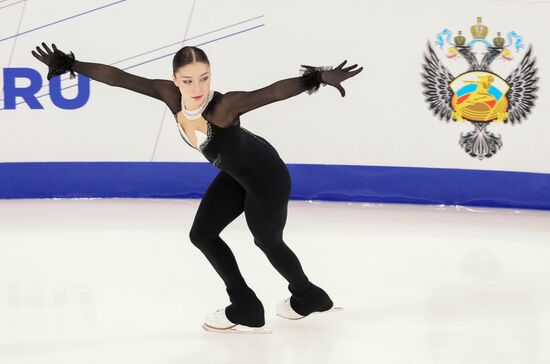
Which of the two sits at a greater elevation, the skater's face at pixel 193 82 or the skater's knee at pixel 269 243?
the skater's face at pixel 193 82

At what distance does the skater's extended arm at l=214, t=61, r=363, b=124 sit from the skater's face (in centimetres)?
10

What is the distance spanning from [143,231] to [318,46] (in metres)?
1.97

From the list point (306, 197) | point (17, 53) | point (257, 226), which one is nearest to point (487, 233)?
point (306, 197)

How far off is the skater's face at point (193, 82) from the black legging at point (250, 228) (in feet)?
1.30

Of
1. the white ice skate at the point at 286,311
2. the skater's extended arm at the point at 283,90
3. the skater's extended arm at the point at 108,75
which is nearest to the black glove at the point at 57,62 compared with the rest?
the skater's extended arm at the point at 108,75

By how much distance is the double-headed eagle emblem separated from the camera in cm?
654

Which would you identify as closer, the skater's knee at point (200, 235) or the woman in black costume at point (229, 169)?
the woman in black costume at point (229, 169)

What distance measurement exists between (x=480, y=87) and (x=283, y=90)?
380cm

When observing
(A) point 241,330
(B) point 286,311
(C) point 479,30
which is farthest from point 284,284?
(C) point 479,30

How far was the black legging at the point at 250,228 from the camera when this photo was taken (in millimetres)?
3617

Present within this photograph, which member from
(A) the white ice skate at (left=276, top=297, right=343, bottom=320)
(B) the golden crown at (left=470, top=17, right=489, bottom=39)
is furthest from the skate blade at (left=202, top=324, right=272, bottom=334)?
(B) the golden crown at (left=470, top=17, right=489, bottom=39)

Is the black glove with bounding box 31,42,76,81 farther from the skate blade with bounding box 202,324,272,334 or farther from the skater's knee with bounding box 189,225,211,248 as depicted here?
the skate blade with bounding box 202,324,272,334

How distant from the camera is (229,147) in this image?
3.49 m

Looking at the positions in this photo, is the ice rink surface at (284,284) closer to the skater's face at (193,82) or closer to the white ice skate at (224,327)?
the white ice skate at (224,327)
